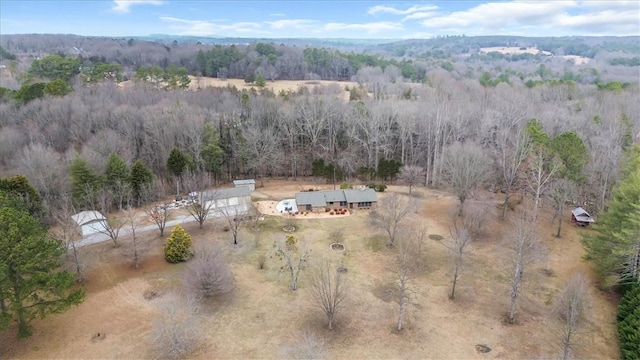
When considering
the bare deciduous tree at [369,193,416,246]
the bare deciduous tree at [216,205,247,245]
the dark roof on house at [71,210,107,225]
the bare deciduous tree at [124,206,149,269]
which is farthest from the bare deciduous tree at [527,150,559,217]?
the dark roof on house at [71,210,107,225]

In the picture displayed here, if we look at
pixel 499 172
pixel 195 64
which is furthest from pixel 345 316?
pixel 195 64

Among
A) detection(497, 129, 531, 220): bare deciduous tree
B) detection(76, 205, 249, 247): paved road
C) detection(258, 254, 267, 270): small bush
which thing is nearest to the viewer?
detection(258, 254, 267, 270): small bush

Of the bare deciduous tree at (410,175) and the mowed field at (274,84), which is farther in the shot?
the mowed field at (274,84)

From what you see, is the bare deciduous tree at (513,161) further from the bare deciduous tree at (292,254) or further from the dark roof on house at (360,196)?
the bare deciduous tree at (292,254)

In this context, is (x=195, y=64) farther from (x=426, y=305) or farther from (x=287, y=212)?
(x=426, y=305)

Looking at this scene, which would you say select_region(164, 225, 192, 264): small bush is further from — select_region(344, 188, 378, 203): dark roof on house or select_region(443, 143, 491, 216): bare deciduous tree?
select_region(443, 143, 491, 216): bare deciduous tree

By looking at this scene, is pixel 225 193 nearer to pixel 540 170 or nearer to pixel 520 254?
pixel 520 254

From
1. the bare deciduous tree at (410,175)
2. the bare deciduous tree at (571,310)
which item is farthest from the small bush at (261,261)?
the bare deciduous tree at (410,175)
